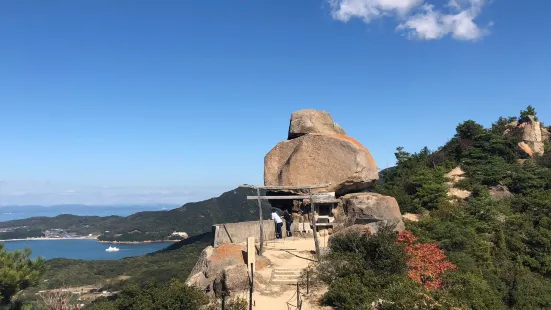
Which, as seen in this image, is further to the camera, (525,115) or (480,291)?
(525,115)

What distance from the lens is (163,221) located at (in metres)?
128

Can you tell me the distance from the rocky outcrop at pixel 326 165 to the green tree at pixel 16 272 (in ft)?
42.0

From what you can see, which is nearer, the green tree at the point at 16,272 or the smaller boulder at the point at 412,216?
the green tree at the point at 16,272

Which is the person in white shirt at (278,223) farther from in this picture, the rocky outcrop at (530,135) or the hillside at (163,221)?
the hillside at (163,221)

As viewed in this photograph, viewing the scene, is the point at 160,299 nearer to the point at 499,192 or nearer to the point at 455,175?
the point at 499,192

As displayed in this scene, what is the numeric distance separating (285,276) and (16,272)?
13258mm

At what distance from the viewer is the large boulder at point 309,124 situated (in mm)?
22594

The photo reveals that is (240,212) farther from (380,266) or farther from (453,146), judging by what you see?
(380,266)

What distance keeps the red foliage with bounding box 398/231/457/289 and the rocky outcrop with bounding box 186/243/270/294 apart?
523 cm

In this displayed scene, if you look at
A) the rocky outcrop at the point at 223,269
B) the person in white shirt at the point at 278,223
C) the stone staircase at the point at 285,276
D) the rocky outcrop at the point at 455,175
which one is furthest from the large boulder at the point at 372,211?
the rocky outcrop at the point at 455,175

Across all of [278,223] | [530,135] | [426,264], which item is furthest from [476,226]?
[530,135]

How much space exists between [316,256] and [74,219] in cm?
19344

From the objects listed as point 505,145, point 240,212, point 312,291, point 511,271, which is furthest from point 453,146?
point 240,212

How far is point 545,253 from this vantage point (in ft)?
60.5
